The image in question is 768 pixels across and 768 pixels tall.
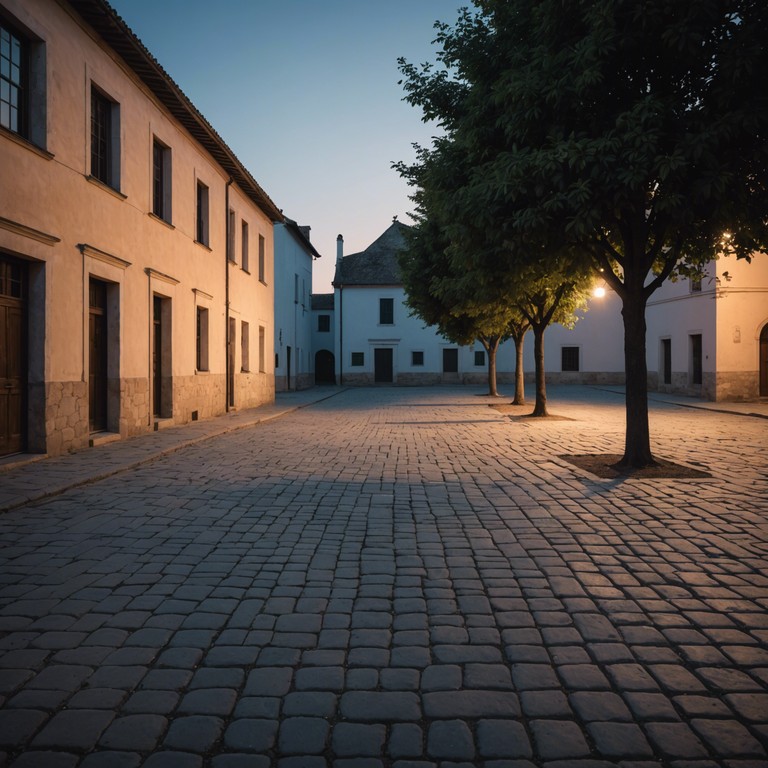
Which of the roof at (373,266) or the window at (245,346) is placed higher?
the roof at (373,266)

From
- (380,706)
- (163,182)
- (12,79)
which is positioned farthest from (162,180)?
(380,706)

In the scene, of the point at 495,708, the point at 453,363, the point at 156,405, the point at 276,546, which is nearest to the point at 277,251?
the point at 453,363

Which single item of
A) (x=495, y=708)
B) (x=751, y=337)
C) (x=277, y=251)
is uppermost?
(x=277, y=251)

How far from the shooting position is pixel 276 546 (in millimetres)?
5410

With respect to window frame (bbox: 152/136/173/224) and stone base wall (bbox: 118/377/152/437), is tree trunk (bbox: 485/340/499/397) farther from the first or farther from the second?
stone base wall (bbox: 118/377/152/437)

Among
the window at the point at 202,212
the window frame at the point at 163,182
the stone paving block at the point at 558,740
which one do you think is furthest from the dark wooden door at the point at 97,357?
the stone paving block at the point at 558,740

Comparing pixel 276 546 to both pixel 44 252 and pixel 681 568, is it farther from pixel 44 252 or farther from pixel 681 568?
pixel 44 252

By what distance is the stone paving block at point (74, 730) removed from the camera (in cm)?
253

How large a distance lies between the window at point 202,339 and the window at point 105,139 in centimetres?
624

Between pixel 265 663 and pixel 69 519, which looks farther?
pixel 69 519

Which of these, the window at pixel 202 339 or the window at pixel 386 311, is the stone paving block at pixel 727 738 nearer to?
the window at pixel 202 339

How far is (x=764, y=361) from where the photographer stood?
82.9 ft

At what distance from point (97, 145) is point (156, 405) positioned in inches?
234

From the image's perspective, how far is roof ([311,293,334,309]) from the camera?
187 feet
